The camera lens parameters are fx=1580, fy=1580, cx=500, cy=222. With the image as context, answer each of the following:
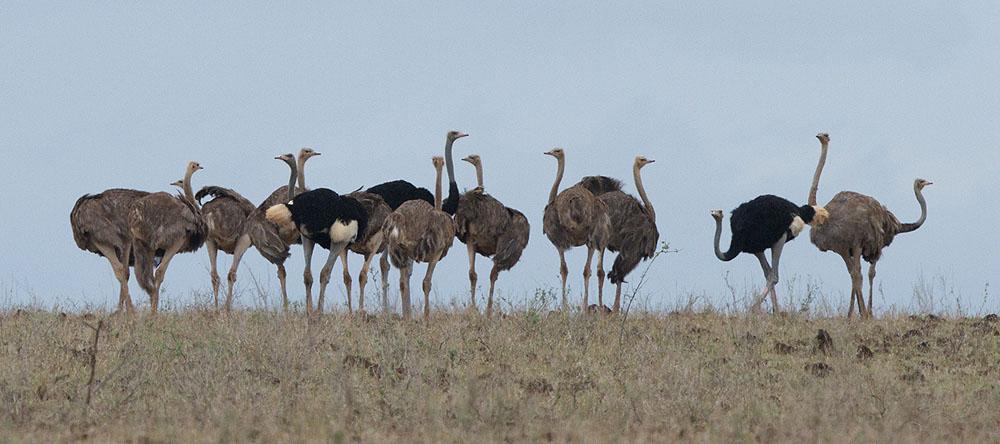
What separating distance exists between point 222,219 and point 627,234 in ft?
15.1

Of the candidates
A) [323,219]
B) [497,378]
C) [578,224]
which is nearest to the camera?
[497,378]

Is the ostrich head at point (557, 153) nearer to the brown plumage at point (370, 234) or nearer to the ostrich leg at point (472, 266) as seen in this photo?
the ostrich leg at point (472, 266)

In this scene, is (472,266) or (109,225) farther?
(472,266)

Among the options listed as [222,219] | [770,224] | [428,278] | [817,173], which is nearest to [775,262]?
[770,224]

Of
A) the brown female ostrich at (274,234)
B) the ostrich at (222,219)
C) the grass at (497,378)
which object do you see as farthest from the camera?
the ostrich at (222,219)

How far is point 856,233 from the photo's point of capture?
18.4 m

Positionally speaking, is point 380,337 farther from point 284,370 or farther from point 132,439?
point 132,439

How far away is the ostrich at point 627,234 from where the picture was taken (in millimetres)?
17953

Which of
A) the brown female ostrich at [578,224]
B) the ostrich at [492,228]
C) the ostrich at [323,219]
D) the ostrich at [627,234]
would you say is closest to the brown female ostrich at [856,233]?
the ostrich at [627,234]

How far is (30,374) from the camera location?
1188 centimetres

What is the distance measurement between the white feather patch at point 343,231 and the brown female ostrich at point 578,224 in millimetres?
2713

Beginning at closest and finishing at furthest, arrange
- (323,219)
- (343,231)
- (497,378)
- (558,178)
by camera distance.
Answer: (497,378), (323,219), (343,231), (558,178)

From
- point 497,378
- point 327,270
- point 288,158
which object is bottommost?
point 497,378

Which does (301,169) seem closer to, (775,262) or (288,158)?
(288,158)
